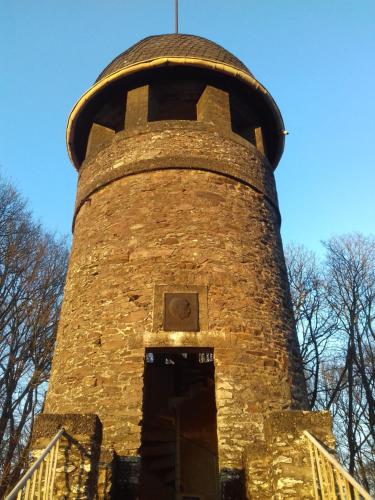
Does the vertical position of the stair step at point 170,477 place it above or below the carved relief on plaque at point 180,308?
below

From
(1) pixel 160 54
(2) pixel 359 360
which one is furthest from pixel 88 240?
(2) pixel 359 360

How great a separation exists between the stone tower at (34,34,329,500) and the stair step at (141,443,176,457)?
0.07 feet

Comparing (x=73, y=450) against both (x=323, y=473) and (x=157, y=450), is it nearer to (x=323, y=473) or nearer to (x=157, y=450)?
(x=323, y=473)

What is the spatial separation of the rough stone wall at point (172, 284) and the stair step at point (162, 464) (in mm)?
2721

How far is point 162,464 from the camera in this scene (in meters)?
8.34

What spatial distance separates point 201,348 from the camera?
6422 millimetres

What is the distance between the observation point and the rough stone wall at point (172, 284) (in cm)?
612

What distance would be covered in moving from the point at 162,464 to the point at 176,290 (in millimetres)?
3773

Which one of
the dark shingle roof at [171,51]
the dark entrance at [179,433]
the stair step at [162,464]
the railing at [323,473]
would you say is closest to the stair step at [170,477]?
the dark entrance at [179,433]

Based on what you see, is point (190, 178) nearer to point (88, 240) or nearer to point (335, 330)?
point (88, 240)

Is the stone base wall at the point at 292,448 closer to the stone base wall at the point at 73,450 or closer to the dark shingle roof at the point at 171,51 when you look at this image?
the stone base wall at the point at 73,450

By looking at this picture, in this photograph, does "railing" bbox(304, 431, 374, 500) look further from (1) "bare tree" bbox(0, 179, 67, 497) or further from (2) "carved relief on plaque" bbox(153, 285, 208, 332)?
(1) "bare tree" bbox(0, 179, 67, 497)

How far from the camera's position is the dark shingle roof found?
930cm

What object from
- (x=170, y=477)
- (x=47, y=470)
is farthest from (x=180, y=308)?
(x=170, y=477)
